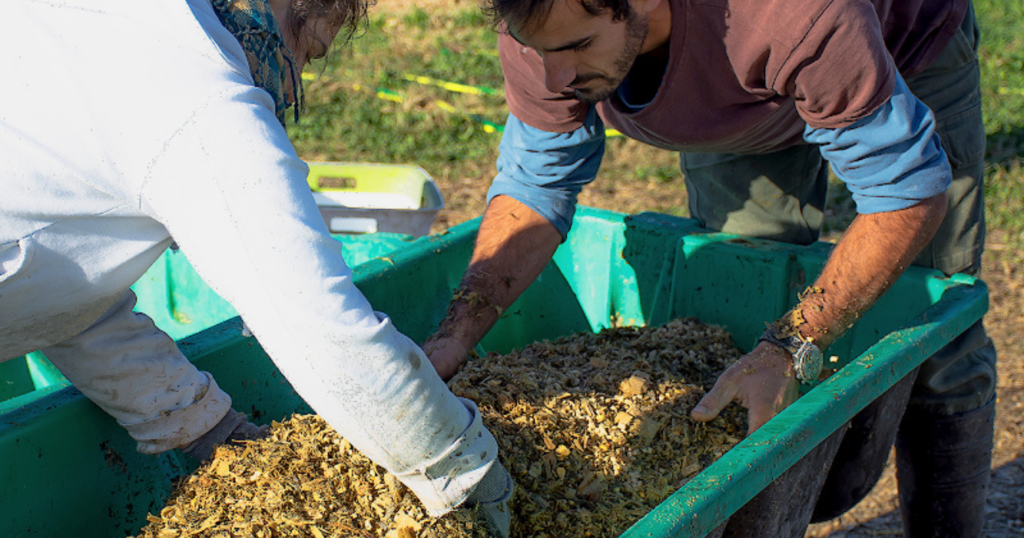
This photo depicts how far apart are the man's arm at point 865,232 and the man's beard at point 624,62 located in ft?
1.43

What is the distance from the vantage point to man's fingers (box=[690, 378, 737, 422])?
1943 millimetres

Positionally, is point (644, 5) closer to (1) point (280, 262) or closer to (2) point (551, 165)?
(2) point (551, 165)

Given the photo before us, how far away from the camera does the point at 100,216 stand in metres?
1.20

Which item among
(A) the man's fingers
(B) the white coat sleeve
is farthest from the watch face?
(B) the white coat sleeve

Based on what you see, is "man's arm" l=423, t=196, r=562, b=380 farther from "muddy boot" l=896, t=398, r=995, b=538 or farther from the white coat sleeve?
"muddy boot" l=896, t=398, r=995, b=538

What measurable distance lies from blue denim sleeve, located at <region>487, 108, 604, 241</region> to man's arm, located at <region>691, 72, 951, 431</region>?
2.06 ft

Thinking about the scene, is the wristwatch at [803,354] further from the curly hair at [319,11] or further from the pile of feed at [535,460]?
the curly hair at [319,11]

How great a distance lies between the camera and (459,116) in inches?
245

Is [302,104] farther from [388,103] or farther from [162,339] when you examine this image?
[388,103]

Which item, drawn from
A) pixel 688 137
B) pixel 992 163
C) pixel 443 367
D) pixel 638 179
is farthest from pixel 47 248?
pixel 992 163

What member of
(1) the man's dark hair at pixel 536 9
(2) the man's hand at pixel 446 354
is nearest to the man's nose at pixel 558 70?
(1) the man's dark hair at pixel 536 9

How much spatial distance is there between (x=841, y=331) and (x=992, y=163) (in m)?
3.92

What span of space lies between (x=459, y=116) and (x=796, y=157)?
395 cm

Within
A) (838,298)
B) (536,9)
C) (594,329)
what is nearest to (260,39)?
(536,9)
